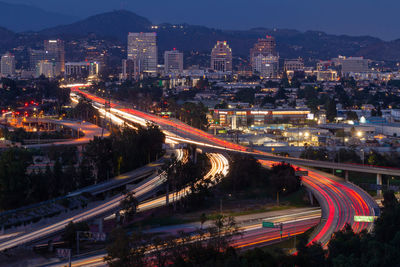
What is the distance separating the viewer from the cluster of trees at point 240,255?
1545 cm

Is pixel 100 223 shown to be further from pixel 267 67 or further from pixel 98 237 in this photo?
pixel 267 67

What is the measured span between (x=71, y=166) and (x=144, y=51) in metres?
127

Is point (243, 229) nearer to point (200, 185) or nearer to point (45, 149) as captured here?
point (200, 185)

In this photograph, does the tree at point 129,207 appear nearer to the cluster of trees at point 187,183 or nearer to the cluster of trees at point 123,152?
the cluster of trees at point 187,183

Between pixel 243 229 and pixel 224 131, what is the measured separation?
1116 inches

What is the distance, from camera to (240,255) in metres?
16.7

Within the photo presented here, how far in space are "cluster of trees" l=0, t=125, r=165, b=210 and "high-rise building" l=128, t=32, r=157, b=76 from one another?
109 meters

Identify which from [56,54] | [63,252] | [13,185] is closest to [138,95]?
[13,185]

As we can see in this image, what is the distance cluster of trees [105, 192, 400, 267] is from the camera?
1545 cm

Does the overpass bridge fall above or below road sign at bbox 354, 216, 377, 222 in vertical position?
above

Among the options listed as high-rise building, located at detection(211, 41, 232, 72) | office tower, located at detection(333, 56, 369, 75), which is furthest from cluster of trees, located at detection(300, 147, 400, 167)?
office tower, located at detection(333, 56, 369, 75)

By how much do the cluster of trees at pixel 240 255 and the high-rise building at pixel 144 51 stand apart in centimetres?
12691

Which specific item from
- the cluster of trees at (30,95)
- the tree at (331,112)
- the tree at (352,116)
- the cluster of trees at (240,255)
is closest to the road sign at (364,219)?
the cluster of trees at (240,255)

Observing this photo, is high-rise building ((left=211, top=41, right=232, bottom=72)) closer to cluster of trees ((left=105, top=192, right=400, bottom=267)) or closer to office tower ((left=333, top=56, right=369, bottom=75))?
office tower ((left=333, top=56, right=369, bottom=75))
